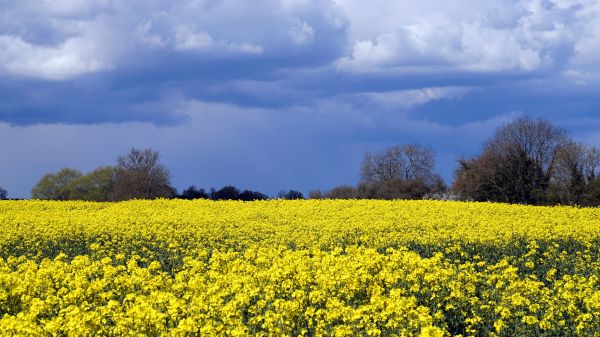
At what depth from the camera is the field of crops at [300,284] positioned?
9.72m

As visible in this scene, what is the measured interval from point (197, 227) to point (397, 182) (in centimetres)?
4512

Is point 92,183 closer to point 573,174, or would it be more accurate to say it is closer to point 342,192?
point 342,192

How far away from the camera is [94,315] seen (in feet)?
Answer: 31.3

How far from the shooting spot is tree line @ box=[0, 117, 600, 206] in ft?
167

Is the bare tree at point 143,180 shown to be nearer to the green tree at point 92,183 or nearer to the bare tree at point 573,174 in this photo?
the green tree at point 92,183

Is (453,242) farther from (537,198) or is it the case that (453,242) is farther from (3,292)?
(537,198)

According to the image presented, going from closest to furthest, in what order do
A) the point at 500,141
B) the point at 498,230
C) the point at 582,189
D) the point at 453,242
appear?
the point at 453,242 → the point at 498,230 → the point at 582,189 → the point at 500,141

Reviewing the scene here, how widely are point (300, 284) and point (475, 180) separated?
144ft

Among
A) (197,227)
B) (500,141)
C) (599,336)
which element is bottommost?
(599,336)

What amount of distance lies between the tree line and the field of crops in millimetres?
27931

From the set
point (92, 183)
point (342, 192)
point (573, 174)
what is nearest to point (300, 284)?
point (573, 174)

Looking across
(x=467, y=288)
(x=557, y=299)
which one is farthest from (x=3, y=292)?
(x=557, y=299)

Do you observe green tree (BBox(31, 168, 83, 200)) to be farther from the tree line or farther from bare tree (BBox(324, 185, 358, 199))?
bare tree (BBox(324, 185, 358, 199))

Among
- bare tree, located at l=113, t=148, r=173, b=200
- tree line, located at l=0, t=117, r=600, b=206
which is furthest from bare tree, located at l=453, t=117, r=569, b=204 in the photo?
bare tree, located at l=113, t=148, r=173, b=200
